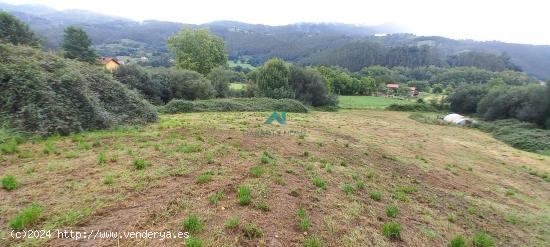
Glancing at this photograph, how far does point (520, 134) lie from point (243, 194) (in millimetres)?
36553

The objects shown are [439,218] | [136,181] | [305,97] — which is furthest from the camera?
[305,97]

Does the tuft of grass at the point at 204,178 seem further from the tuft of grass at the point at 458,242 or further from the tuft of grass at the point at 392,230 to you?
the tuft of grass at the point at 458,242

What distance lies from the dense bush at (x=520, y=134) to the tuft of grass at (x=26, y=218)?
113 feet

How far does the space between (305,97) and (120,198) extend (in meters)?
40.1

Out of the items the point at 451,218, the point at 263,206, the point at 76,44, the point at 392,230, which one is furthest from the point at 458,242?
the point at 76,44

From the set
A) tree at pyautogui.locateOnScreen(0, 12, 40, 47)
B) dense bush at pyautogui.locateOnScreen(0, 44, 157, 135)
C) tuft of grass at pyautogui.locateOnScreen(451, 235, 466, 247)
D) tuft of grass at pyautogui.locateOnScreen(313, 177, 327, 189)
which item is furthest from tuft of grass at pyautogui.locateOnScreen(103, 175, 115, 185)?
tree at pyautogui.locateOnScreen(0, 12, 40, 47)

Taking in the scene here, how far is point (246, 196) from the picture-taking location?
611 cm

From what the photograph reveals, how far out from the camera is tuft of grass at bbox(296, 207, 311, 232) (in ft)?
17.6

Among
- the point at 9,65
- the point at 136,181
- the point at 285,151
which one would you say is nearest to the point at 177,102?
the point at 9,65

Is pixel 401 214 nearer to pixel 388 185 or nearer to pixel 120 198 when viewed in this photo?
pixel 388 185

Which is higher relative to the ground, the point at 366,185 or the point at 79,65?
the point at 79,65

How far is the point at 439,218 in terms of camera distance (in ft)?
23.4

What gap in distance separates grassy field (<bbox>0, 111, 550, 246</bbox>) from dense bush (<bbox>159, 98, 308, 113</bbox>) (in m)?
13.6

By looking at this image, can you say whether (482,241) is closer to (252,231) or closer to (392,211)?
(392,211)
